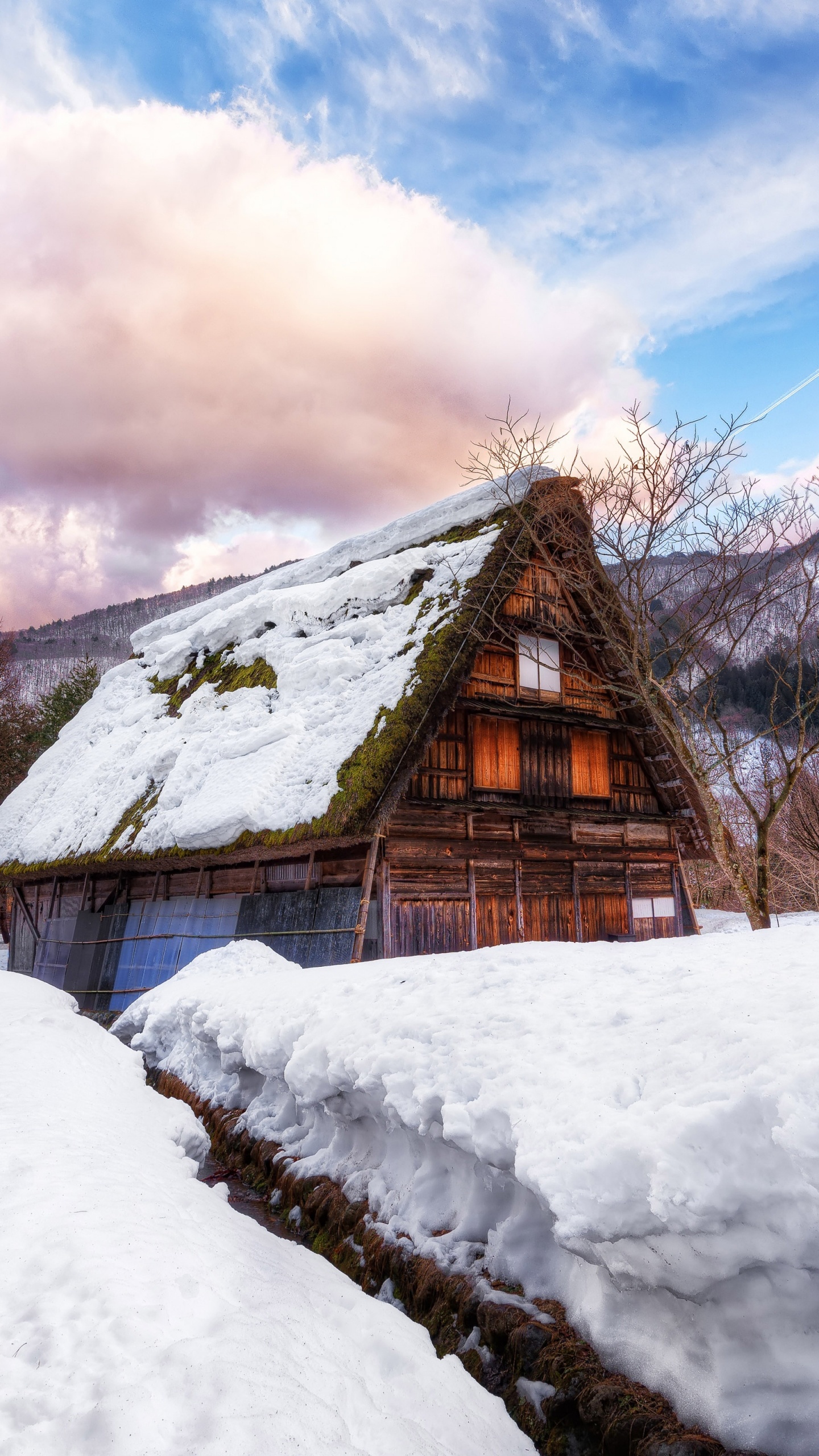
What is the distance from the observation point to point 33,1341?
2455 millimetres

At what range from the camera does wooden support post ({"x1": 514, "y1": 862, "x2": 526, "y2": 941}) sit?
11.2m

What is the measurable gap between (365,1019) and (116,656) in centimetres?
11343

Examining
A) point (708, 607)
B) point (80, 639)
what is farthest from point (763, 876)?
point (80, 639)

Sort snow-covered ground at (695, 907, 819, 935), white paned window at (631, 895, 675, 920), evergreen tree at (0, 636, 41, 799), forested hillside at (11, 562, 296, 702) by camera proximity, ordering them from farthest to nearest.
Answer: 1. forested hillside at (11, 562, 296, 702)
2. evergreen tree at (0, 636, 41, 799)
3. snow-covered ground at (695, 907, 819, 935)
4. white paned window at (631, 895, 675, 920)

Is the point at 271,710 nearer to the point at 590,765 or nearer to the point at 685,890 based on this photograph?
the point at 590,765

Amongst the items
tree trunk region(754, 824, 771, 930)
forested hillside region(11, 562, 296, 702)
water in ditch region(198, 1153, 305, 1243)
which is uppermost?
forested hillside region(11, 562, 296, 702)

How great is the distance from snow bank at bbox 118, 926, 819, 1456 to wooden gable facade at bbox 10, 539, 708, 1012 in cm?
400

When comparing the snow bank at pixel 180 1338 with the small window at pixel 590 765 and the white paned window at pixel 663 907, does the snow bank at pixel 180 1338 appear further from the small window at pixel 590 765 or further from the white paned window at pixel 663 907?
the white paned window at pixel 663 907

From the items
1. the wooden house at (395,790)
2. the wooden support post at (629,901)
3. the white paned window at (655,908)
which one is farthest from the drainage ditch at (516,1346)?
the white paned window at (655,908)

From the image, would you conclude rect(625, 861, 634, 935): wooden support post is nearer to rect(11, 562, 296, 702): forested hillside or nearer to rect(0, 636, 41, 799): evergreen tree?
rect(0, 636, 41, 799): evergreen tree

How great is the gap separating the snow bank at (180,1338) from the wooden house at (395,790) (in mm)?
5444

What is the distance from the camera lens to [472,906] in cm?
1079

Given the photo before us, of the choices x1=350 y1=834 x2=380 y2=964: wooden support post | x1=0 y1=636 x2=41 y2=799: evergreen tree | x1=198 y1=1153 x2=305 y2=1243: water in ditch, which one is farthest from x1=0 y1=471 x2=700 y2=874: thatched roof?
x1=0 y1=636 x2=41 y2=799: evergreen tree

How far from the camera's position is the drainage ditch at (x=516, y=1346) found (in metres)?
2.69
